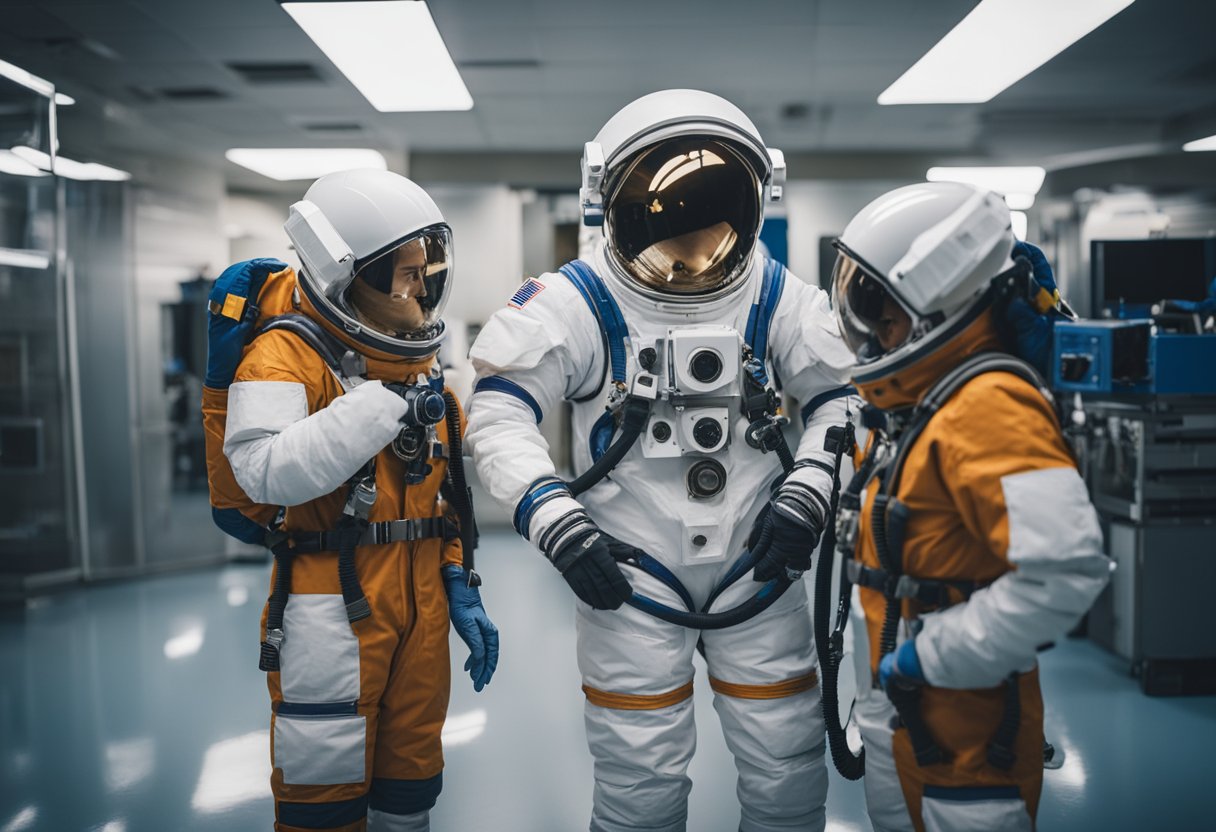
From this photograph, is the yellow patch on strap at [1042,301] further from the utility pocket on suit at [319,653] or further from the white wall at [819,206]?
the white wall at [819,206]

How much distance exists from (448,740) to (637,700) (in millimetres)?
1487

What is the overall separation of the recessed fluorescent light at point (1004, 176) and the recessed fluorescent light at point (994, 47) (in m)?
1.58

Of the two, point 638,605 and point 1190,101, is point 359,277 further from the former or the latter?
point 1190,101

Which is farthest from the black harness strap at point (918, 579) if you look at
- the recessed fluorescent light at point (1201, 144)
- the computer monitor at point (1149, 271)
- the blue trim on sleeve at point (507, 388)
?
the recessed fluorescent light at point (1201, 144)

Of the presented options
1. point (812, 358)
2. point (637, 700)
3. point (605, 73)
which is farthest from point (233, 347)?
point (605, 73)

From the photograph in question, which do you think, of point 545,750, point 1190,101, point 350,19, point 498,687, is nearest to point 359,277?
point 545,750

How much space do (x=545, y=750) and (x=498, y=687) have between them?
60 centimetres

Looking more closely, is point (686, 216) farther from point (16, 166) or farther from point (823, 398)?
point (16, 166)

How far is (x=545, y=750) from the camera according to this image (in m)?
2.84

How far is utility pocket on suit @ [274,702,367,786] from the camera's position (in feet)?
5.26

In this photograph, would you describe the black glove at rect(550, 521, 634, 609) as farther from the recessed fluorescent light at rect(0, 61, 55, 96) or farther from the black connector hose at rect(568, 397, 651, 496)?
the recessed fluorescent light at rect(0, 61, 55, 96)

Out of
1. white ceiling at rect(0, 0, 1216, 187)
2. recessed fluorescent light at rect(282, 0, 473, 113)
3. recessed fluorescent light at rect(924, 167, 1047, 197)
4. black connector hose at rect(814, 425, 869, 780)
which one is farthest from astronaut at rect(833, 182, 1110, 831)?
recessed fluorescent light at rect(924, 167, 1047, 197)

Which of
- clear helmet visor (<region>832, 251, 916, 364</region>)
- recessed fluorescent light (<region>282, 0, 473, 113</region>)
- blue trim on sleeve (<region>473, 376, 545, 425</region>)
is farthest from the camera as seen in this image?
recessed fluorescent light (<region>282, 0, 473, 113</region>)

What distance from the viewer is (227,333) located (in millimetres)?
1670
